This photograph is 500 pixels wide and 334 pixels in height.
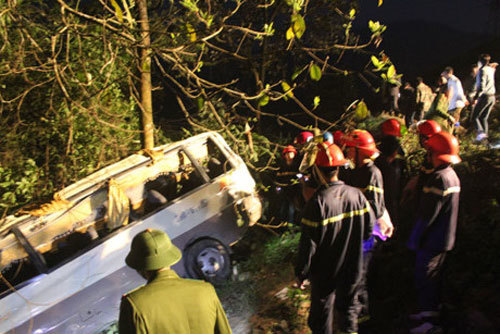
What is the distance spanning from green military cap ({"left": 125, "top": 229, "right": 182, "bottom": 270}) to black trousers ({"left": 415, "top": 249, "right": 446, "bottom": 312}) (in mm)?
2614

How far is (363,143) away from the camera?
13.5 ft

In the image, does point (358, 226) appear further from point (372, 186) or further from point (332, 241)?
point (372, 186)

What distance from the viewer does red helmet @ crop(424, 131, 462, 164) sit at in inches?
143

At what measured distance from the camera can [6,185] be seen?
5.57m

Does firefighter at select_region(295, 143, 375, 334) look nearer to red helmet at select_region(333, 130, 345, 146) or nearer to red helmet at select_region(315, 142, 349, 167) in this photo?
red helmet at select_region(315, 142, 349, 167)

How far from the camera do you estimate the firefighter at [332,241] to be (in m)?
3.34

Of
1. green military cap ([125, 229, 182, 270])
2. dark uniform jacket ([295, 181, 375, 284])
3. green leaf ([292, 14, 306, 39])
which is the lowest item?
dark uniform jacket ([295, 181, 375, 284])

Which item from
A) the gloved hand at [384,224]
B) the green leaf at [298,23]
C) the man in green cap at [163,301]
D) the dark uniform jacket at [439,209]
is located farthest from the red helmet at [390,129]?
the man in green cap at [163,301]

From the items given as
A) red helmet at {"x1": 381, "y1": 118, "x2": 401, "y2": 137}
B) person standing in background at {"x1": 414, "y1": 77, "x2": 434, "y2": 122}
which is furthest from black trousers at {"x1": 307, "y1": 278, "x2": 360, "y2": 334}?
person standing in background at {"x1": 414, "y1": 77, "x2": 434, "y2": 122}

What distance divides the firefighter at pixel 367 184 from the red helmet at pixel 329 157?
72cm

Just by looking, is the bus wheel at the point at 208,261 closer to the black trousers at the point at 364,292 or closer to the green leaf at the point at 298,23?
the black trousers at the point at 364,292

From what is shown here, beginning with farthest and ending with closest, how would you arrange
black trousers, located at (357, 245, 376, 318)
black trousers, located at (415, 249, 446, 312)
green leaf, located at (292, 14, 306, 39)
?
black trousers, located at (357, 245, 376, 318), black trousers, located at (415, 249, 446, 312), green leaf, located at (292, 14, 306, 39)

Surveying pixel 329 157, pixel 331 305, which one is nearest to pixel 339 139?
pixel 329 157

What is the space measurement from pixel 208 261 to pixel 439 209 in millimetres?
2859
